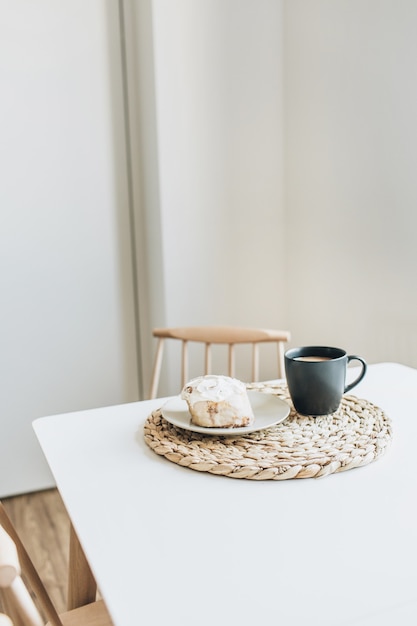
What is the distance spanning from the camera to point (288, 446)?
3.00 ft

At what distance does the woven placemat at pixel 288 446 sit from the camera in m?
0.85

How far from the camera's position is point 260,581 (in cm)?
62

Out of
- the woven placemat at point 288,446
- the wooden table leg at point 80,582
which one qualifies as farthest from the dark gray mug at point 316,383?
the wooden table leg at point 80,582

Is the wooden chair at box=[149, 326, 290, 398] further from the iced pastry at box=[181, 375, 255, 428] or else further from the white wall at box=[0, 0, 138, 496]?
the white wall at box=[0, 0, 138, 496]

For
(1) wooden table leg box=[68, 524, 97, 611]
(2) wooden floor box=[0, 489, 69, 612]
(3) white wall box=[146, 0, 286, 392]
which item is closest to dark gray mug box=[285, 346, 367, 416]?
(1) wooden table leg box=[68, 524, 97, 611]

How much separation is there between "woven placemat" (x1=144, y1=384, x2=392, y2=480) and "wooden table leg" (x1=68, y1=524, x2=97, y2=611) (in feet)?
0.97

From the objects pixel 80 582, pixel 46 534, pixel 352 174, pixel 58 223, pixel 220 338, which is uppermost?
pixel 352 174

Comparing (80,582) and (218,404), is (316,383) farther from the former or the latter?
(80,582)

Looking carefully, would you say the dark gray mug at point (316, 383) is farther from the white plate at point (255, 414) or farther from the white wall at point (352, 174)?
the white wall at point (352, 174)

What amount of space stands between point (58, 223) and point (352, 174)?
3.45 ft

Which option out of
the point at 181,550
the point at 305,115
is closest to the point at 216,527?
the point at 181,550

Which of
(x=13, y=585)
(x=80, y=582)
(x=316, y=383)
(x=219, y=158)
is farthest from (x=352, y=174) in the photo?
(x=13, y=585)

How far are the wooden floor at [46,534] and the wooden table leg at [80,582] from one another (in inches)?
25.0

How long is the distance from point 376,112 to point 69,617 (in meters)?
1.62
